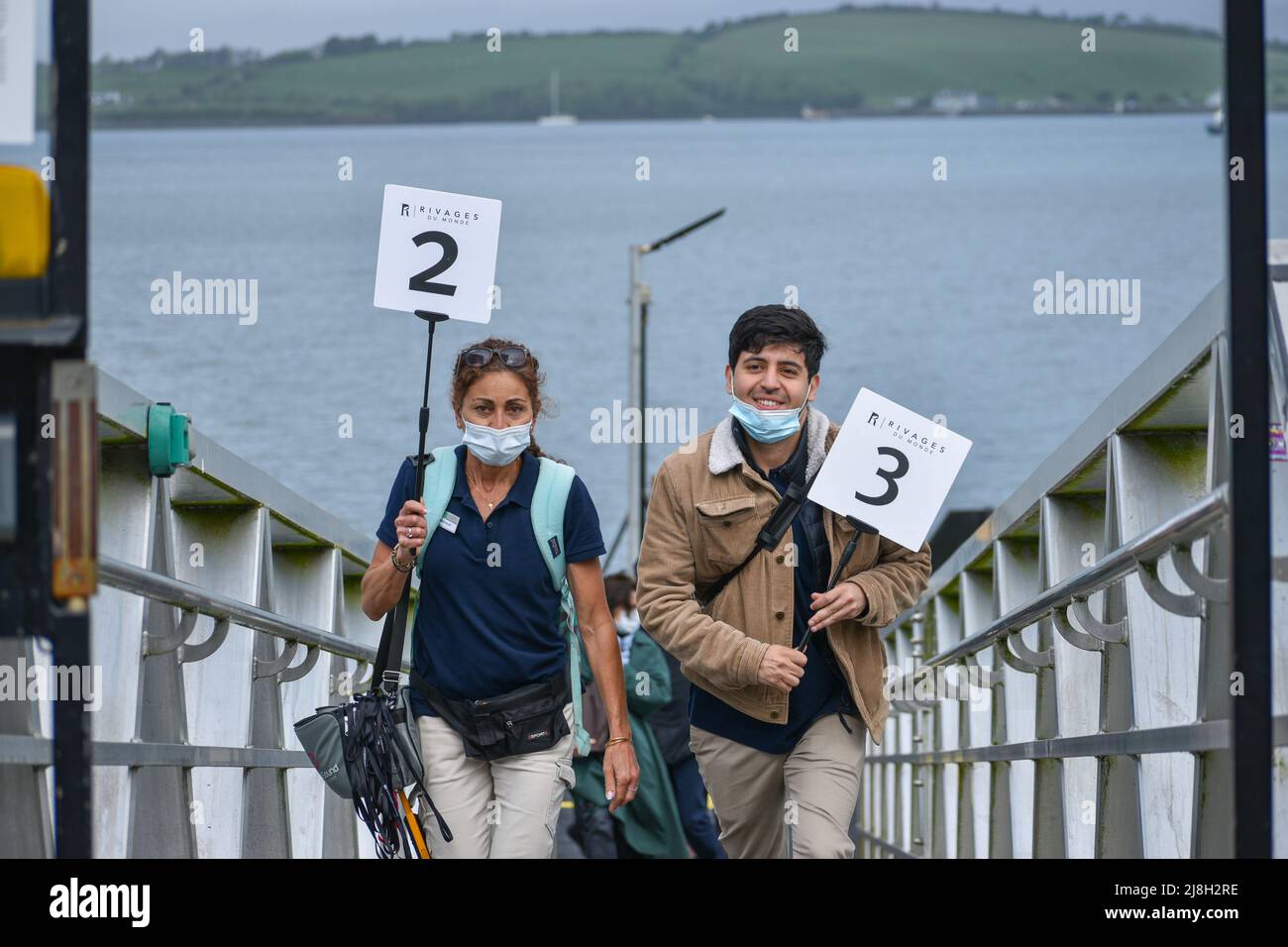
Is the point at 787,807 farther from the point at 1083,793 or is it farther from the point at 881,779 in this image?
the point at 881,779

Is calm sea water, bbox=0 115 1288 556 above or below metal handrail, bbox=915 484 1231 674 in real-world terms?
above

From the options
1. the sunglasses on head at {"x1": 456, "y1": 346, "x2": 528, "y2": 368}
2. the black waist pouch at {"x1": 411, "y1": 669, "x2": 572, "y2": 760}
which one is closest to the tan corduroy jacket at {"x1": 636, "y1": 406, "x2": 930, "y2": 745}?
the black waist pouch at {"x1": 411, "y1": 669, "x2": 572, "y2": 760}

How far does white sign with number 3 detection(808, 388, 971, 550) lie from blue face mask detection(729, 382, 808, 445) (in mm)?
156

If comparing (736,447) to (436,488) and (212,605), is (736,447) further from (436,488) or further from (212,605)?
(212,605)

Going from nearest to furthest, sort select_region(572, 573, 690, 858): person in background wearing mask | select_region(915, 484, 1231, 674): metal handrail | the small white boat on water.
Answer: select_region(915, 484, 1231, 674): metal handrail
select_region(572, 573, 690, 858): person in background wearing mask
the small white boat on water

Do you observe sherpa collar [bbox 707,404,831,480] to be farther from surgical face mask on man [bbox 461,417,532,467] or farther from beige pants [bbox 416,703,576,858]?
beige pants [bbox 416,703,576,858]

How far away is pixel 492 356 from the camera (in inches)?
195

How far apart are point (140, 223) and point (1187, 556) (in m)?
116

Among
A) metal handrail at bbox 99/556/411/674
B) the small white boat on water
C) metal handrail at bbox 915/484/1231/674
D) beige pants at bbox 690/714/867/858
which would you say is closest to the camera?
metal handrail at bbox 915/484/1231/674

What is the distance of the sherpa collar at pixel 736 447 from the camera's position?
5.03m

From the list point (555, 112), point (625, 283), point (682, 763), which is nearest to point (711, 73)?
point (555, 112)

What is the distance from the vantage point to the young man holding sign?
497 centimetres
